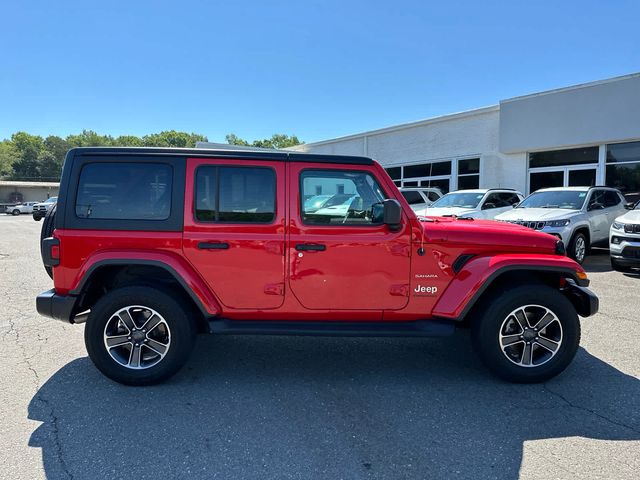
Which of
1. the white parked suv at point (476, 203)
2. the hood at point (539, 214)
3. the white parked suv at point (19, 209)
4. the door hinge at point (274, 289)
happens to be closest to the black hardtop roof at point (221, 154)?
the door hinge at point (274, 289)

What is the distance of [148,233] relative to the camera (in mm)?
3676

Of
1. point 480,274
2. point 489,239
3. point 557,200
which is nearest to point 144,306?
point 480,274

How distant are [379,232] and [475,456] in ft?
5.88

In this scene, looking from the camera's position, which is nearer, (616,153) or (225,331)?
(225,331)

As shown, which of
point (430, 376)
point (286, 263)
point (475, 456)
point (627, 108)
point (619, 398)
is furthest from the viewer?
point (627, 108)

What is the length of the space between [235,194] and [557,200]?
31.3ft

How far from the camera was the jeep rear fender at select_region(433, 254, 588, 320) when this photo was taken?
11.9ft

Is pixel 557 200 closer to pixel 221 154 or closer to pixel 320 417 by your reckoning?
pixel 221 154

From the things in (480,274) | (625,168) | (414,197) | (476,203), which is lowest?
(480,274)

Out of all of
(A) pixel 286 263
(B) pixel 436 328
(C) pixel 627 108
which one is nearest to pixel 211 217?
(A) pixel 286 263

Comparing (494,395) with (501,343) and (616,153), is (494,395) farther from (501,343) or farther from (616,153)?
(616,153)

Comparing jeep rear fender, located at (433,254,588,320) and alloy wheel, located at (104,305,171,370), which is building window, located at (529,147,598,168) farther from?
alloy wheel, located at (104,305,171,370)

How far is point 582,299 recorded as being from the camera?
3906 mm

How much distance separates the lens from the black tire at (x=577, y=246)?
9.52 meters
